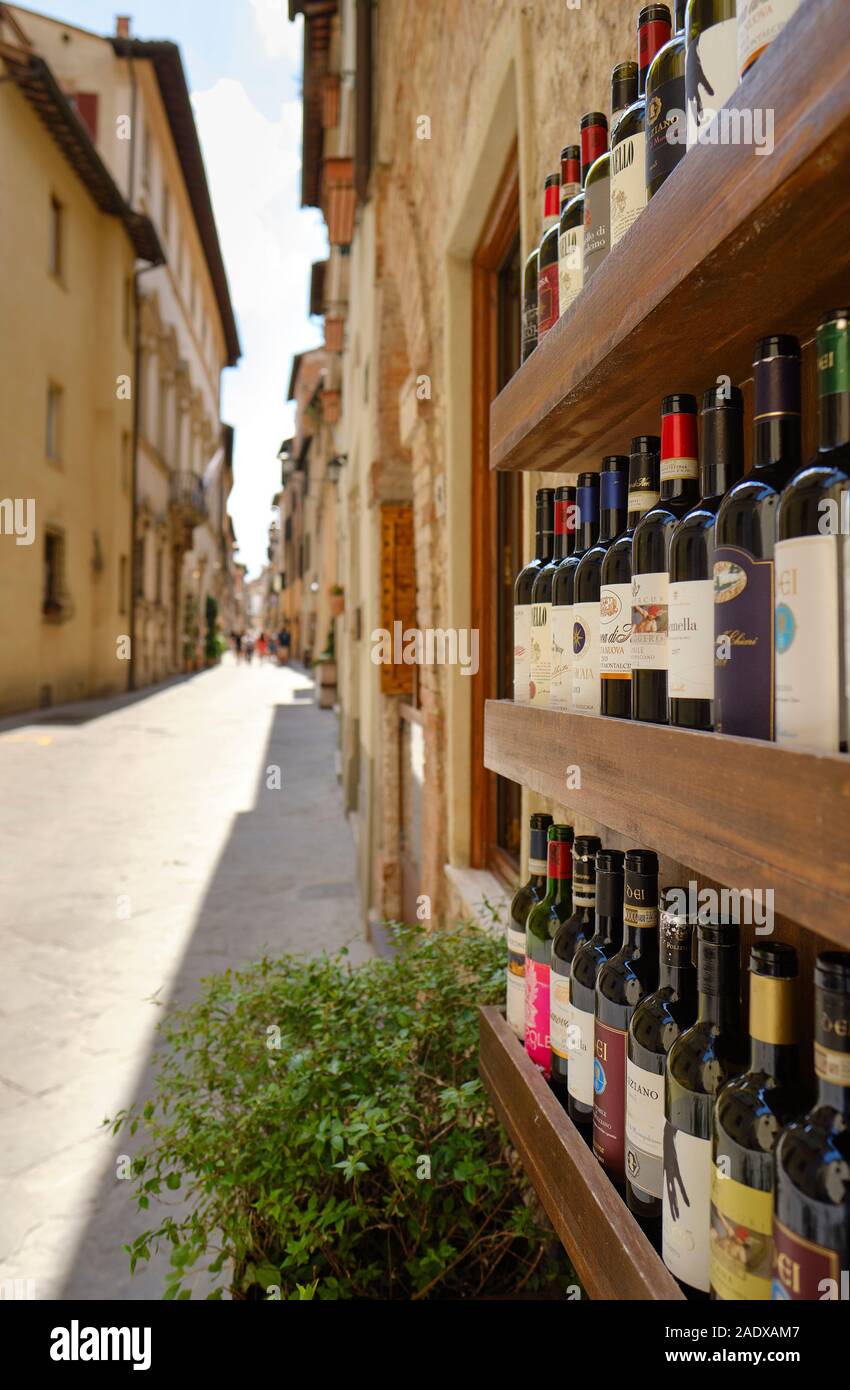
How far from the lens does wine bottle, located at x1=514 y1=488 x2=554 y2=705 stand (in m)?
1.40

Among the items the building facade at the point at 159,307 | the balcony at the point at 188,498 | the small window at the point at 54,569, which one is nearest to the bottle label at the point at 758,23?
the small window at the point at 54,569

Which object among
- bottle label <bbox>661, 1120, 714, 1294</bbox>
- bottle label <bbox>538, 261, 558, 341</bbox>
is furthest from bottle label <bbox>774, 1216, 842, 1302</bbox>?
bottle label <bbox>538, 261, 558, 341</bbox>

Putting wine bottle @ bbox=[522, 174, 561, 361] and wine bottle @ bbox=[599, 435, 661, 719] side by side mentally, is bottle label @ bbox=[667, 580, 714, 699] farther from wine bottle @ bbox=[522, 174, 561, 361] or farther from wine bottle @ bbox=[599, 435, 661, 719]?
wine bottle @ bbox=[522, 174, 561, 361]

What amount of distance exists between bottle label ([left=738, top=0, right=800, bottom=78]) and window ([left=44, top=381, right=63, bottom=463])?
14.8 metres

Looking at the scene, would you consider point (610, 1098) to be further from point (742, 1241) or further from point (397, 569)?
point (397, 569)

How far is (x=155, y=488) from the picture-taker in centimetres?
2058

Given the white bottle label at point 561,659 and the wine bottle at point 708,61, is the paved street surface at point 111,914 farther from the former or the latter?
the wine bottle at point 708,61

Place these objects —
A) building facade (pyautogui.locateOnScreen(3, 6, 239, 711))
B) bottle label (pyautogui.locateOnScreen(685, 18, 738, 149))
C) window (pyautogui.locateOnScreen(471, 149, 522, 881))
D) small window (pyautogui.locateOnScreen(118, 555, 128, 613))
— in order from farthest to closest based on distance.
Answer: small window (pyautogui.locateOnScreen(118, 555, 128, 613)) → building facade (pyautogui.locateOnScreen(3, 6, 239, 711)) → window (pyautogui.locateOnScreen(471, 149, 522, 881)) → bottle label (pyautogui.locateOnScreen(685, 18, 738, 149))

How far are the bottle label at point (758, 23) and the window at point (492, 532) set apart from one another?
2.00 m

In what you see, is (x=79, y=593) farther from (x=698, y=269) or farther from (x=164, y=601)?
(x=698, y=269)

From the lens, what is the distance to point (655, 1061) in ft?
3.28

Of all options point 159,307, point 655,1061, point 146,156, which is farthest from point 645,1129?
point 146,156
